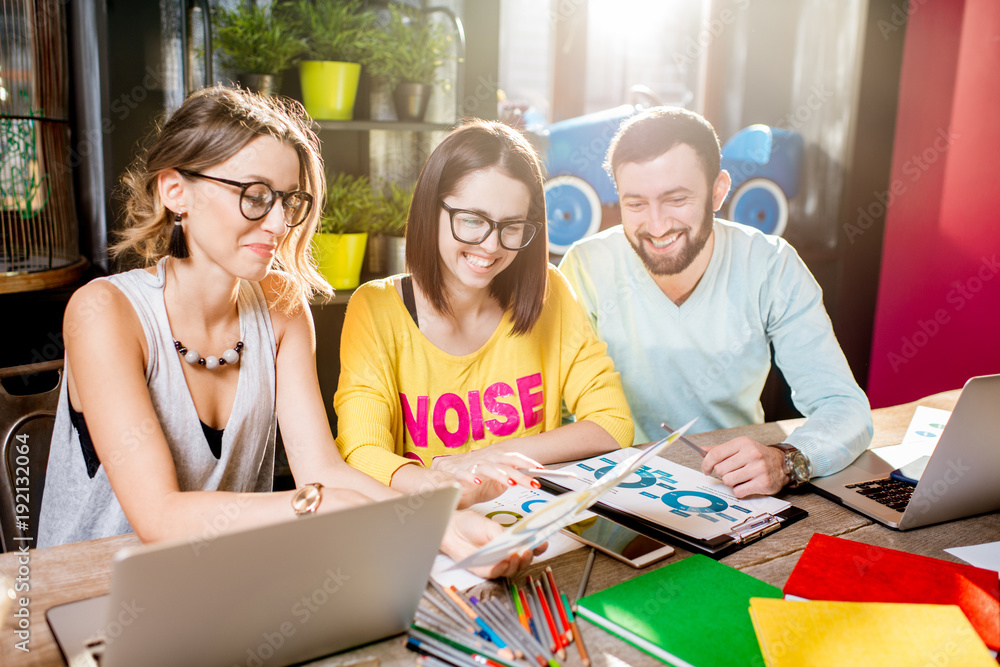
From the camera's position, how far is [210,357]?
1.34m

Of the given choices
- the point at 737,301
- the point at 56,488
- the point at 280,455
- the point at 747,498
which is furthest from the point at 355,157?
the point at 747,498

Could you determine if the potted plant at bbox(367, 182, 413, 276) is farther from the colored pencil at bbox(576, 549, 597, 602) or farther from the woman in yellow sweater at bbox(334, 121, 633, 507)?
the colored pencil at bbox(576, 549, 597, 602)

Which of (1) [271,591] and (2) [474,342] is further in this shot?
(2) [474,342]

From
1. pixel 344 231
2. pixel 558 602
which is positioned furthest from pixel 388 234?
pixel 558 602

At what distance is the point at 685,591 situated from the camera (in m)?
0.96

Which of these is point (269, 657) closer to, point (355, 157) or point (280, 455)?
point (280, 455)

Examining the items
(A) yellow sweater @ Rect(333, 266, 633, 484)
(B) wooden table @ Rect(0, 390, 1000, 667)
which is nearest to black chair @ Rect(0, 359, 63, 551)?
(B) wooden table @ Rect(0, 390, 1000, 667)

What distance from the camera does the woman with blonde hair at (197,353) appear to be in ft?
3.82

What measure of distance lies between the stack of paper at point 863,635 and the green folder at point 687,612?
1.5 inches

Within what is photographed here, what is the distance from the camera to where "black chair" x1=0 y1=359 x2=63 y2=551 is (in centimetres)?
134

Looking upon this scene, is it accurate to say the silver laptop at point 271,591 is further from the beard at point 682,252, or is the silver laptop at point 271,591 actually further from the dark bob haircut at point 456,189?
the beard at point 682,252

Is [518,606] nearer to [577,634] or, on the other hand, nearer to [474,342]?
[577,634]

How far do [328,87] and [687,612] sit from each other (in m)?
1.87

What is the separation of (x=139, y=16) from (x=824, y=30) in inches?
104
